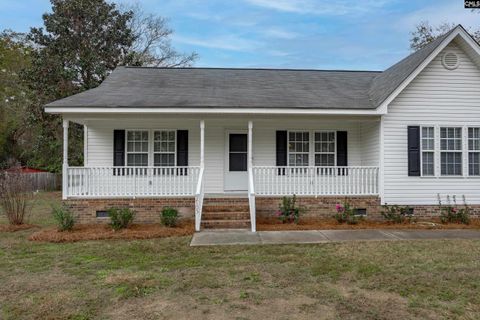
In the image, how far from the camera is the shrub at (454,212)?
10.5 meters

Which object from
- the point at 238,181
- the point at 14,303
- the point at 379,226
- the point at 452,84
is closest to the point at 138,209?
the point at 238,181

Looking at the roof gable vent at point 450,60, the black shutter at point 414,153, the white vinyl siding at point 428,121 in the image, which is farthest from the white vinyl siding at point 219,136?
the roof gable vent at point 450,60

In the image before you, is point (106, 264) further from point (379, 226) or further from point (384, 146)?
point (384, 146)

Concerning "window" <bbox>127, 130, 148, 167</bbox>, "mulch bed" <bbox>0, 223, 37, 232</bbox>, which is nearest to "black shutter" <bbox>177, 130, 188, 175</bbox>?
"window" <bbox>127, 130, 148, 167</bbox>

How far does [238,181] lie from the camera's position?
12336mm

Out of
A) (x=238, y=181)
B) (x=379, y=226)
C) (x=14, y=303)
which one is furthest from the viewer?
(x=238, y=181)

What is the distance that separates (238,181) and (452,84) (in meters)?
7.01

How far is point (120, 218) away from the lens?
9.68m

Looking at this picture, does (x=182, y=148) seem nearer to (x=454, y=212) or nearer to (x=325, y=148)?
(x=325, y=148)

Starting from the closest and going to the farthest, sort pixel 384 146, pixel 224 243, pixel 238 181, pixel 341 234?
pixel 224 243 → pixel 341 234 → pixel 384 146 → pixel 238 181

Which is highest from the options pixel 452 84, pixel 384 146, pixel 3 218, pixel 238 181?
pixel 452 84

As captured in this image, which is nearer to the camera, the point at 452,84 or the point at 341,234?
the point at 341,234

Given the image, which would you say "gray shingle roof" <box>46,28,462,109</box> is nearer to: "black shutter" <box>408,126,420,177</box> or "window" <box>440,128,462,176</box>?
"black shutter" <box>408,126,420,177</box>

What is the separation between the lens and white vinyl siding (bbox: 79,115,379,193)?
1182 centimetres
